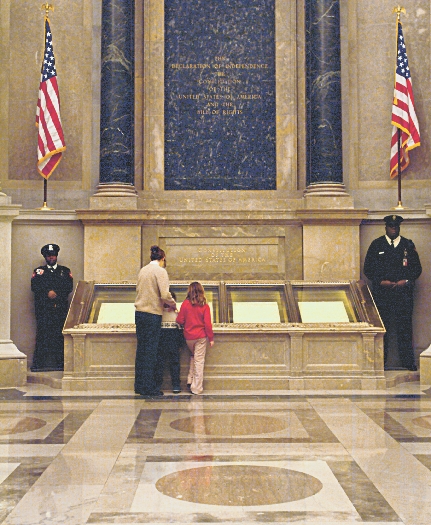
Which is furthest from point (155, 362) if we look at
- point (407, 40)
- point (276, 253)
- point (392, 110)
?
point (407, 40)

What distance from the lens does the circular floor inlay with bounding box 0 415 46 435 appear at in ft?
27.5

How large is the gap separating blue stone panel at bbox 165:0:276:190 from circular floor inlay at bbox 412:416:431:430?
6.89 m

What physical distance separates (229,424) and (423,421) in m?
1.99

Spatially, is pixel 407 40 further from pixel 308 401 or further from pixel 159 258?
pixel 308 401

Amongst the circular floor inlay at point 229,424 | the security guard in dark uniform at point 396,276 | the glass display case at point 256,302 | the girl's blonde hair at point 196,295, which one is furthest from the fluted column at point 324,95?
the circular floor inlay at point 229,424

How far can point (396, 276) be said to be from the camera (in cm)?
1334

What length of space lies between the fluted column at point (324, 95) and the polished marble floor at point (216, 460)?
5.07 metres

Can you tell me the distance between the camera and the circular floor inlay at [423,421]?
8617 mm

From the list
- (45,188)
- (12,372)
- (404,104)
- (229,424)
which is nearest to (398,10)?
(404,104)

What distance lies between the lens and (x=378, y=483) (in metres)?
6.08

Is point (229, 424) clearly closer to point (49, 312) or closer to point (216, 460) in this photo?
point (216, 460)

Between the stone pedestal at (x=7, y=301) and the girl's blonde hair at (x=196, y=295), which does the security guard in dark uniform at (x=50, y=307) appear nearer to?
the stone pedestal at (x=7, y=301)

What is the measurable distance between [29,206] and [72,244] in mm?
1135

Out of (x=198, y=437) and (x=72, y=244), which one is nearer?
(x=198, y=437)
